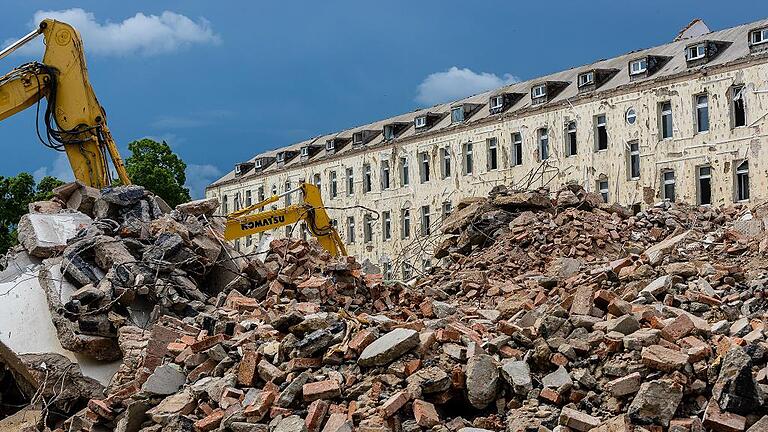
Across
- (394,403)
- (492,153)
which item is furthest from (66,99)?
(492,153)

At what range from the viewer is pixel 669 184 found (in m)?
34.5

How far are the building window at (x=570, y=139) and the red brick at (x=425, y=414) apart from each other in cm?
3121

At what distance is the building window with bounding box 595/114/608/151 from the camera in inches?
1457

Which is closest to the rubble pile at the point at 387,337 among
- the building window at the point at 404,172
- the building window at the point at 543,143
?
the building window at the point at 543,143

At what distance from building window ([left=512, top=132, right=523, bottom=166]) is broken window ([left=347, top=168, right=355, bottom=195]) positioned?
12078mm

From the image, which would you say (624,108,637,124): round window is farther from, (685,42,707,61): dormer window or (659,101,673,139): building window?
(685,42,707,61): dormer window

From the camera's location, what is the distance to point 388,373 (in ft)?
28.8

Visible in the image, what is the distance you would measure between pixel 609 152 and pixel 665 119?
9.27ft

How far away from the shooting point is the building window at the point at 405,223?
154ft

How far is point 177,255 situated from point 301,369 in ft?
17.5

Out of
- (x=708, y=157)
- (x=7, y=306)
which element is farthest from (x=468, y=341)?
(x=708, y=157)

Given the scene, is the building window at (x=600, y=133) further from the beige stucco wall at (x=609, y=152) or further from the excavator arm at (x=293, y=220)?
the excavator arm at (x=293, y=220)

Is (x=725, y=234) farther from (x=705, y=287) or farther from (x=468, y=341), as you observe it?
(x=468, y=341)

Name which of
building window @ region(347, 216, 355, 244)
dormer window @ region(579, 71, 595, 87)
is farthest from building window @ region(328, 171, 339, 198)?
dormer window @ region(579, 71, 595, 87)
